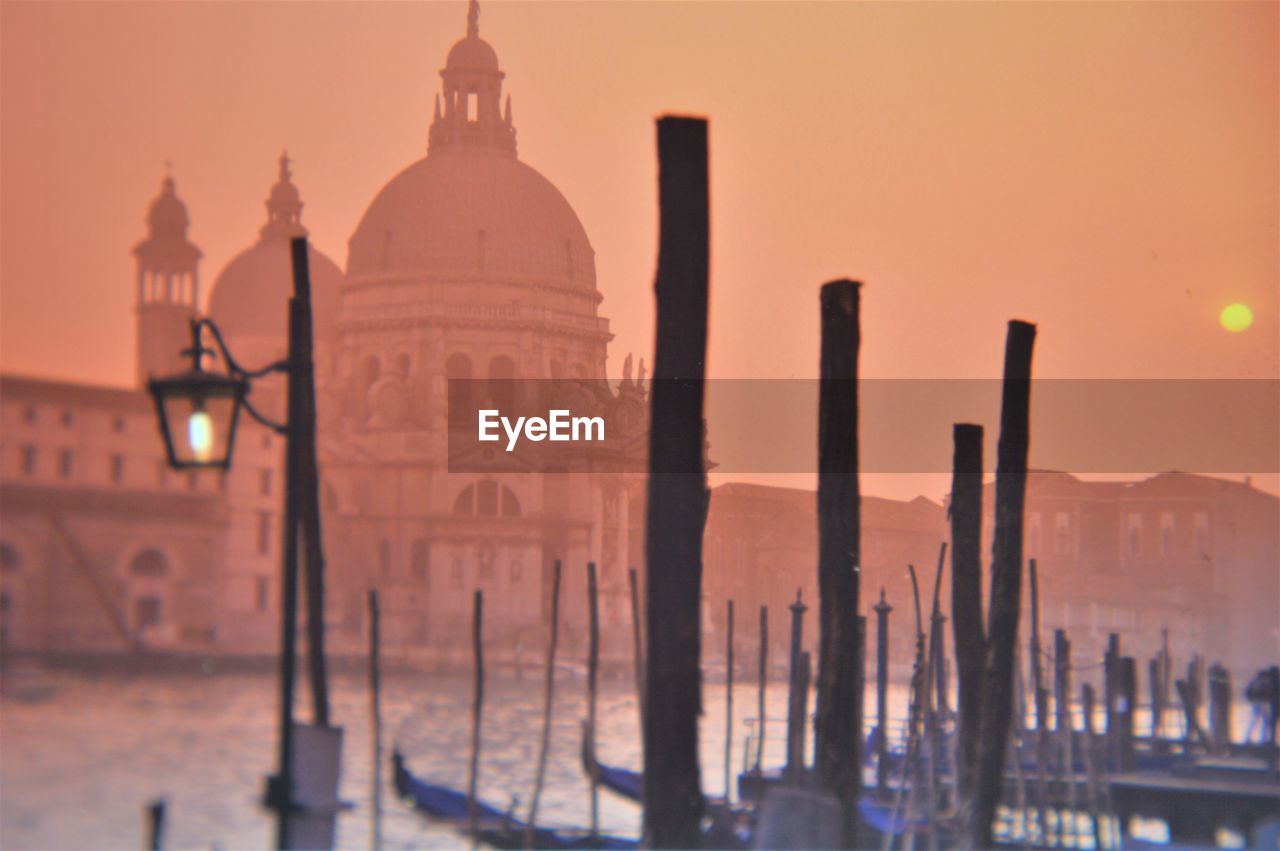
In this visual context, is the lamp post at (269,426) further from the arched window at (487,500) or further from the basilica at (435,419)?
the arched window at (487,500)

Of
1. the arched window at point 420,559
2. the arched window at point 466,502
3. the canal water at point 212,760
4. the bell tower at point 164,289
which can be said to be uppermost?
the bell tower at point 164,289

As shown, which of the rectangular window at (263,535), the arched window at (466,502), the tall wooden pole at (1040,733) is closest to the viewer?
the tall wooden pole at (1040,733)

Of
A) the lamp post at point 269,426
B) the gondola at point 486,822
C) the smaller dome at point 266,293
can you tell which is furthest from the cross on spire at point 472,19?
the lamp post at point 269,426

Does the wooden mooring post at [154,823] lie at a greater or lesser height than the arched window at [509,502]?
lesser

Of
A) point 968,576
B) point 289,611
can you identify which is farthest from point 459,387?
point 289,611

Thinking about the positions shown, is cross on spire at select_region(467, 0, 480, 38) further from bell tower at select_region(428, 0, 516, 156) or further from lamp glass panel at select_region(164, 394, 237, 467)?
lamp glass panel at select_region(164, 394, 237, 467)

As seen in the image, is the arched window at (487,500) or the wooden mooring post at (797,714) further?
the arched window at (487,500)

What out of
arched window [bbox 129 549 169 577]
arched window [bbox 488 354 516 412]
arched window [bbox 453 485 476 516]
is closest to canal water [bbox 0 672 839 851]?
arched window [bbox 129 549 169 577]
